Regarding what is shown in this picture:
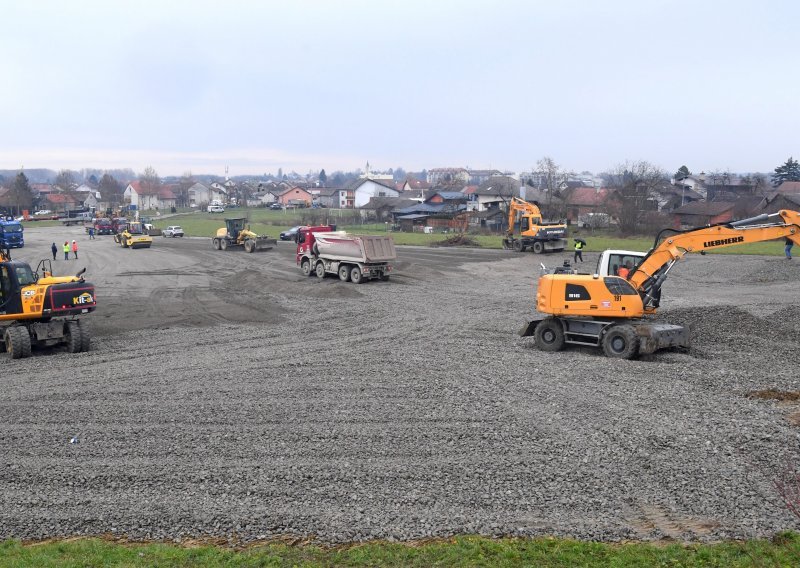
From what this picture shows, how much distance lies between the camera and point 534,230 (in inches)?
1940

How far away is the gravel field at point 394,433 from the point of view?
32.8ft

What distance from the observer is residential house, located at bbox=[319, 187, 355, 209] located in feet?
476

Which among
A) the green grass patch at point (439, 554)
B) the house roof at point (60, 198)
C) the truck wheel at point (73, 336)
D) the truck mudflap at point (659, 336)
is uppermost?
the house roof at point (60, 198)

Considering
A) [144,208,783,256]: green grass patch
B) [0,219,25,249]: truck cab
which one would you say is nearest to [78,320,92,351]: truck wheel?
[144,208,783,256]: green grass patch

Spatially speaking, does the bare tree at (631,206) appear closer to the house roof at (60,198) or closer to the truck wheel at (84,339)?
the truck wheel at (84,339)

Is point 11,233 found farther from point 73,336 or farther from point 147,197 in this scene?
point 147,197

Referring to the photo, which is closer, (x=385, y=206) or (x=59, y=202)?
(x=385, y=206)

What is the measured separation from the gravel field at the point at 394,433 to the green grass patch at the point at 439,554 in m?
0.35

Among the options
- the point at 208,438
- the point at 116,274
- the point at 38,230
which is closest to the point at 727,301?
the point at 208,438

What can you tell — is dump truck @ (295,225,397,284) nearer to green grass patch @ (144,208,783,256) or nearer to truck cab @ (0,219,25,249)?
green grass patch @ (144,208,783,256)

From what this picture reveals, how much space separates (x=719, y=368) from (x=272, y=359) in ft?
36.2

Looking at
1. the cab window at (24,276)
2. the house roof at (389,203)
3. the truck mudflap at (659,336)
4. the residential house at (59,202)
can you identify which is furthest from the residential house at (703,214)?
the residential house at (59,202)

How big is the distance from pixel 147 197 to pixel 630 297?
147234mm

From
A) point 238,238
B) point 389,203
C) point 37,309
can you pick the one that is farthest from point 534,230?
point 389,203
